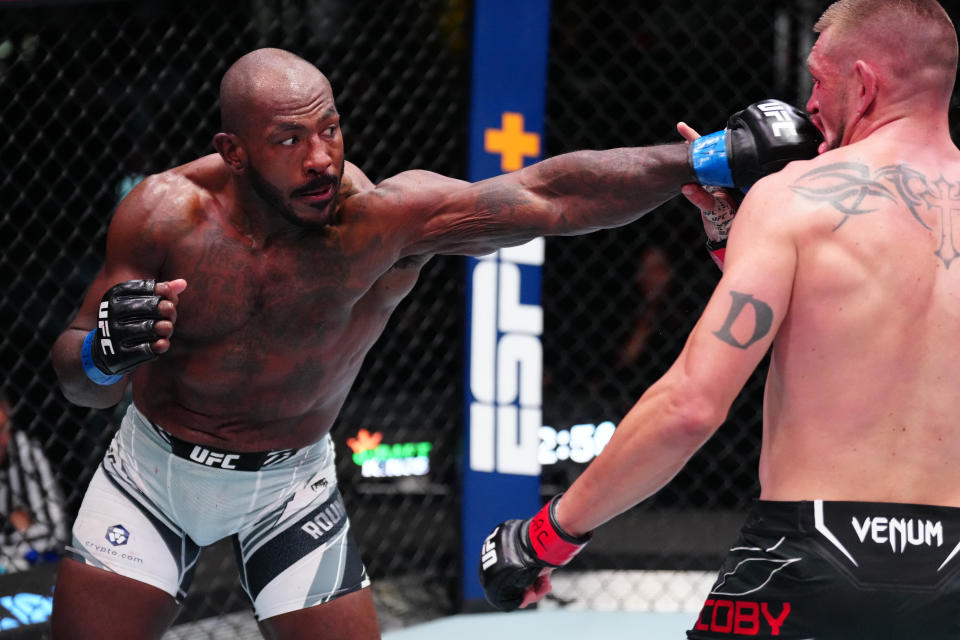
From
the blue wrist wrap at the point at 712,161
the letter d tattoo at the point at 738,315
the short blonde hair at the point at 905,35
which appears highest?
the short blonde hair at the point at 905,35

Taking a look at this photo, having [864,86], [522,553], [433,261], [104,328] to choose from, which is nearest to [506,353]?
[433,261]

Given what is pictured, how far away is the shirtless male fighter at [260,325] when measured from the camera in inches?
74.2

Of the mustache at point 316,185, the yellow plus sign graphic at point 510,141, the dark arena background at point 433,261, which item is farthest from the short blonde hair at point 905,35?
the yellow plus sign graphic at point 510,141

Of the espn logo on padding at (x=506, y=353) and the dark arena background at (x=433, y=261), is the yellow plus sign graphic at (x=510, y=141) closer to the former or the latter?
the dark arena background at (x=433, y=261)

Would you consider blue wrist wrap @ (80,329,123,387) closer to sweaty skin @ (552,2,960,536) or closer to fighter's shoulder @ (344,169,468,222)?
fighter's shoulder @ (344,169,468,222)

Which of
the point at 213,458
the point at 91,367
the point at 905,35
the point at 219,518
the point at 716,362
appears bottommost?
the point at 219,518

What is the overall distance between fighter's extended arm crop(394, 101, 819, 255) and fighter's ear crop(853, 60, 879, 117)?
0.74 ft

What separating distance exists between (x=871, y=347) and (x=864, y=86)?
34 centimetres

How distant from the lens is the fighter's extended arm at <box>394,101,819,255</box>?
171 cm

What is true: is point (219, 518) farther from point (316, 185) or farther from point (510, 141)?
point (510, 141)

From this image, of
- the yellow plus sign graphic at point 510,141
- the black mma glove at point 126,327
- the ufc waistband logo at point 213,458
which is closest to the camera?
the black mma glove at point 126,327

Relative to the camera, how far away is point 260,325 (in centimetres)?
201

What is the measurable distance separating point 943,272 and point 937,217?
7cm

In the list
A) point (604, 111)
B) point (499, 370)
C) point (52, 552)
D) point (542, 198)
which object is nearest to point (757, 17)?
point (604, 111)
